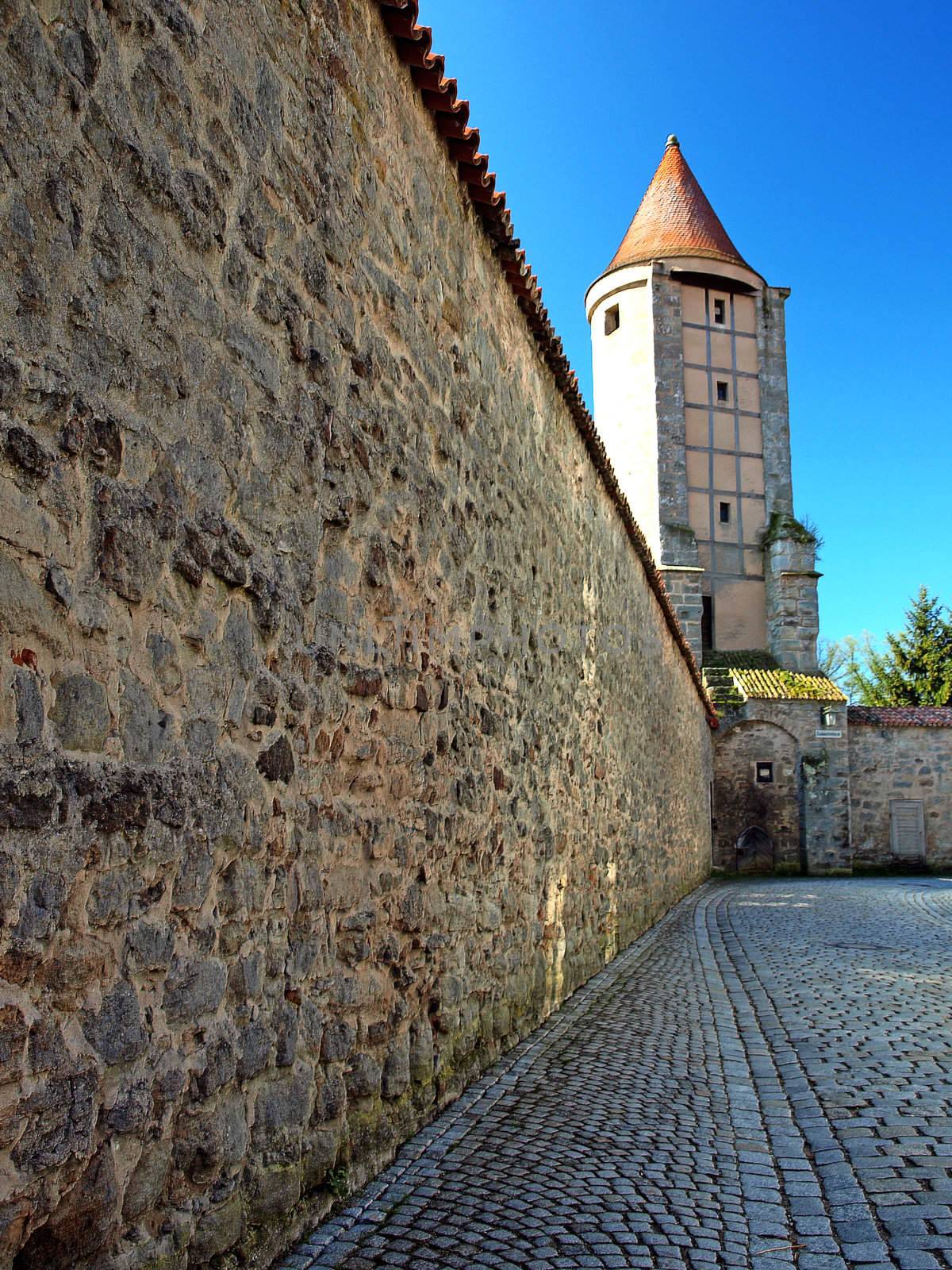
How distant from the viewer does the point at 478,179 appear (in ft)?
14.9

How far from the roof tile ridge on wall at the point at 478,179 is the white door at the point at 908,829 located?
1966 cm

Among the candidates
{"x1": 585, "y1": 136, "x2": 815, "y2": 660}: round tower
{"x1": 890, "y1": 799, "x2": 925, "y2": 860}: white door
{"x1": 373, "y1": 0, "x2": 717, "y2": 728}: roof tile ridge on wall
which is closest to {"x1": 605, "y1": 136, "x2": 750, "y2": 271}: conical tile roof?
{"x1": 585, "y1": 136, "x2": 815, "y2": 660}: round tower

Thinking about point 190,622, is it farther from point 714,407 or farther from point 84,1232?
point 714,407

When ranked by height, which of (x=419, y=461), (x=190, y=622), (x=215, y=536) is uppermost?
(x=419, y=461)

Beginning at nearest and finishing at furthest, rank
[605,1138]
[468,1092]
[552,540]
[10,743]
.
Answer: [10,743], [605,1138], [468,1092], [552,540]

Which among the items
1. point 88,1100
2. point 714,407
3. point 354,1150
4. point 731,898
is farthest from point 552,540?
point 714,407

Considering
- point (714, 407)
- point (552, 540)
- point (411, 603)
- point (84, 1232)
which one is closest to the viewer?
point (84, 1232)

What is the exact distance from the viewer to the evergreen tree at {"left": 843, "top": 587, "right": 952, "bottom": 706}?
30266 millimetres

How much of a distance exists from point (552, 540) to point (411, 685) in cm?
285

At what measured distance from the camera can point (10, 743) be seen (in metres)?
1.78

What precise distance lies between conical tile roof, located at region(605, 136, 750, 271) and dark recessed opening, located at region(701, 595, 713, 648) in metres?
9.48

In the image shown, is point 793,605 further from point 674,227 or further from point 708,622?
point 674,227

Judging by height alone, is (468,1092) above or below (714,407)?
below

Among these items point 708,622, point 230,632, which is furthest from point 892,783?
point 230,632
